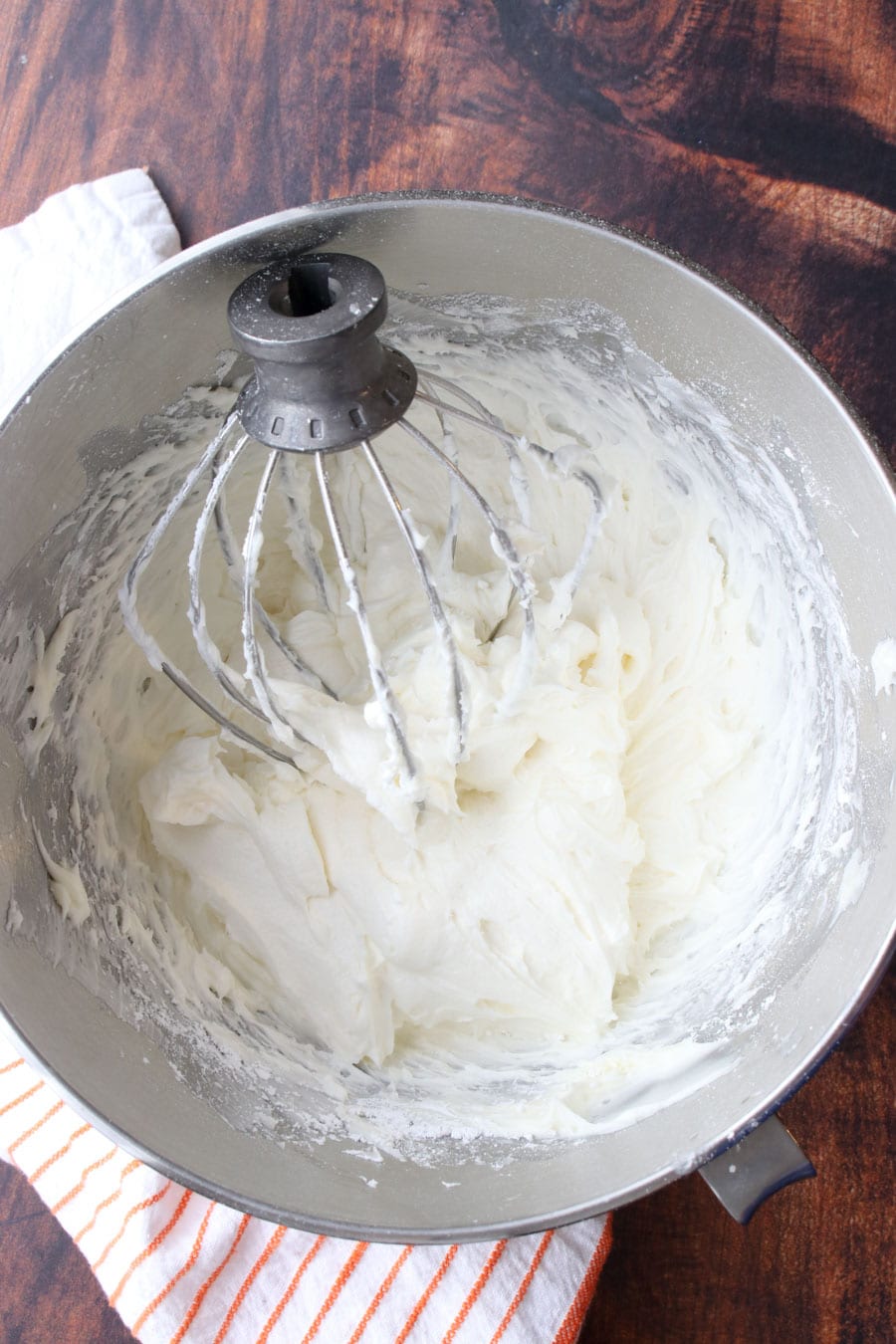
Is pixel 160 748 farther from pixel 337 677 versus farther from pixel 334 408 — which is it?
pixel 334 408

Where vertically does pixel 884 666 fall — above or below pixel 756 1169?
above

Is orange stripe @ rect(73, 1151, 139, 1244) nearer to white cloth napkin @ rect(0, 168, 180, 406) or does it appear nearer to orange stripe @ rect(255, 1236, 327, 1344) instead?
orange stripe @ rect(255, 1236, 327, 1344)

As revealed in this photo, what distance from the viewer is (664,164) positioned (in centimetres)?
109

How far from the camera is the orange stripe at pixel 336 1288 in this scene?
1004mm

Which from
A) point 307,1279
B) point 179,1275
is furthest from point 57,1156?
point 307,1279

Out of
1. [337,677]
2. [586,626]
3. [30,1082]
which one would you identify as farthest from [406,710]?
[30,1082]

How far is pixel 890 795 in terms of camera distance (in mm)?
869

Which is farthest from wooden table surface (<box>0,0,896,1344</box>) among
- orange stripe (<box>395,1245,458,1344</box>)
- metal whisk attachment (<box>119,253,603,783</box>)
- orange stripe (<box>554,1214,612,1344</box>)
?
metal whisk attachment (<box>119,253,603,783</box>)

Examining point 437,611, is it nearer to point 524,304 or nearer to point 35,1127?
point 524,304

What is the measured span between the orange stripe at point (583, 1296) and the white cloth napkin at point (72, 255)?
3.48 feet

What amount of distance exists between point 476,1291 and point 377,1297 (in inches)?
3.7

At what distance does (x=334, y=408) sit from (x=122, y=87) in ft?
2.17

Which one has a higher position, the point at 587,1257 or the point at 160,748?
the point at 160,748

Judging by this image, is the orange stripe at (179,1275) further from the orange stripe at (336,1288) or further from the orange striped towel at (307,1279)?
the orange stripe at (336,1288)
